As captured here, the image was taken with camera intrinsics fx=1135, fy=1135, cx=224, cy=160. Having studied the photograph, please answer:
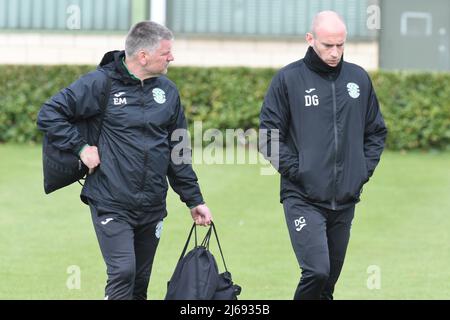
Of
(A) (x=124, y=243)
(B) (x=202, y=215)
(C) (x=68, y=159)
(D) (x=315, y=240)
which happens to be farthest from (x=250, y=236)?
(C) (x=68, y=159)

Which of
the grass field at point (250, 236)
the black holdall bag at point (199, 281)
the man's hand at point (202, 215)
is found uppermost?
the man's hand at point (202, 215)

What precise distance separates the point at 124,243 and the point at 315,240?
1.28m

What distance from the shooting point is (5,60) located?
1928cm

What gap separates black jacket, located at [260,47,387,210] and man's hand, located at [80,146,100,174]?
3.92 feet

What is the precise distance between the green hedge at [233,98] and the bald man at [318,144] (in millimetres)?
10363

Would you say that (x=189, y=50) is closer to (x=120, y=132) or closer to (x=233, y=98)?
(x=233, y=98)

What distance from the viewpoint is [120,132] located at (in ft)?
24.2

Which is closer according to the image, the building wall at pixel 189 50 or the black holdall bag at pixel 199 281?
the black holdall bag at pixel 199 281

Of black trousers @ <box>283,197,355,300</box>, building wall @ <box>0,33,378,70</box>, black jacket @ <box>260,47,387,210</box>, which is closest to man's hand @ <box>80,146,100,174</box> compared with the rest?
black jacket @ <box>260,47,387,210</box>

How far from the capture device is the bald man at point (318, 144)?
7.61 meters

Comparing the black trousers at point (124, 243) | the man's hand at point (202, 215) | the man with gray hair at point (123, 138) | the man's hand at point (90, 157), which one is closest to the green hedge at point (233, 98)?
the man's hand at point (202, 215)

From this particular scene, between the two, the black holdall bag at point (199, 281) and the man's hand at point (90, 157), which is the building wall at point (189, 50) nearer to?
the man's hand at point (90, 157)

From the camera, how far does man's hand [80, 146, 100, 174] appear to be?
729 cm
